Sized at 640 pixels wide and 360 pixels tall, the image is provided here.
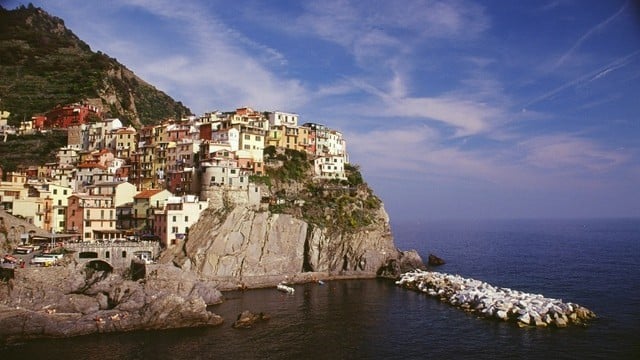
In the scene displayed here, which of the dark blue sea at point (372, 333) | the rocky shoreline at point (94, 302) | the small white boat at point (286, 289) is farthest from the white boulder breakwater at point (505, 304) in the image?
the rocky shoreline at point (94, 302)

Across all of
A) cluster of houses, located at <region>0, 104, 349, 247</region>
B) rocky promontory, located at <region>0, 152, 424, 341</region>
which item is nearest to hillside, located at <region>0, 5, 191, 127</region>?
cluster of houses, located at <region>0, 104, 349, 247</region>

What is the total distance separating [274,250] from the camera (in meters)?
56.7

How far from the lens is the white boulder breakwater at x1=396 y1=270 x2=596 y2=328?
39812mm

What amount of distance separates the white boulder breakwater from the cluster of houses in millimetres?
25694

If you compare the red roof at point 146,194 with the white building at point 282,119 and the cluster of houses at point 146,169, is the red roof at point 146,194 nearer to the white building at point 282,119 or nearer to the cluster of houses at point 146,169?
the cluster of houses at point 146,169

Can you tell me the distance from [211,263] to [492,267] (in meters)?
41.8

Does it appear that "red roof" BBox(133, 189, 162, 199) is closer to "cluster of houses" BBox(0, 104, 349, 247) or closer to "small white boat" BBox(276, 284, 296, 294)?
"cluster of houses" BBox(0, 104, 349, 247)

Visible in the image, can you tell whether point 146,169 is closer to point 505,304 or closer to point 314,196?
point 314,196

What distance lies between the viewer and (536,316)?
131 feet

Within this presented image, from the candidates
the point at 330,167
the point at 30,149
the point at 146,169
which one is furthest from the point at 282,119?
the point at 30,149

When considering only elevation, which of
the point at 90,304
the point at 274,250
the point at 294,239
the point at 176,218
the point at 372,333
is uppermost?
the point at 176,218

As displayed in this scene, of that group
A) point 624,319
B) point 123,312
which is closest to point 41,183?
point 123,312

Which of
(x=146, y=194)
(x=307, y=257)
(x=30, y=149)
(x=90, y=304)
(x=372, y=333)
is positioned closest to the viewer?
(x=372, y=333)

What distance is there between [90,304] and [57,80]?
67542 mm
